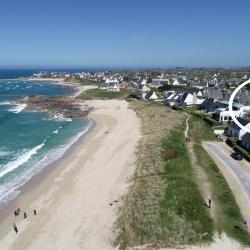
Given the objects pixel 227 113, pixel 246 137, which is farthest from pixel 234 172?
A: pixel 227 113

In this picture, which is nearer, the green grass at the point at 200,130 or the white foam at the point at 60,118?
the green grass at the point at 200,130

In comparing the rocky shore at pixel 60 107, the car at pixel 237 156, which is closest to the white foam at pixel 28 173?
the car at pixel 237 156

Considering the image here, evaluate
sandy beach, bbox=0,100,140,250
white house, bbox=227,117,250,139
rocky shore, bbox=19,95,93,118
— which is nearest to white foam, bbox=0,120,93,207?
sandy beach, bbox=0,100,140,250

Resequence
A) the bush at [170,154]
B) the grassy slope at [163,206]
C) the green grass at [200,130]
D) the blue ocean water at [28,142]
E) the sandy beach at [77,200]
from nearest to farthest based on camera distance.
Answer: the grassy slope at [163,206] < the sandy beach at [77,200] < the blue ocean water at [28,142] < the bush at [170,154] < the green grass at [200,130]

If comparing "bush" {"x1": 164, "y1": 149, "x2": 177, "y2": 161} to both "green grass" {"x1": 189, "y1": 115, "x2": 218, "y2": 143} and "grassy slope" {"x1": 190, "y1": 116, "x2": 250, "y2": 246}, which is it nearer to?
"grassy slope" {"x1": 190, "y1": 116, "x2": 250, "y2": 246}

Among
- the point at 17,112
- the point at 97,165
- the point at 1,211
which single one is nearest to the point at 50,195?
the point at 1,211

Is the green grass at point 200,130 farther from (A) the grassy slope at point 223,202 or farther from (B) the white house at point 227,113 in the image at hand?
(A) the grassy slope at point 223,202

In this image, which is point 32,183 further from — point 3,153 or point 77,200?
→ point 3,153
